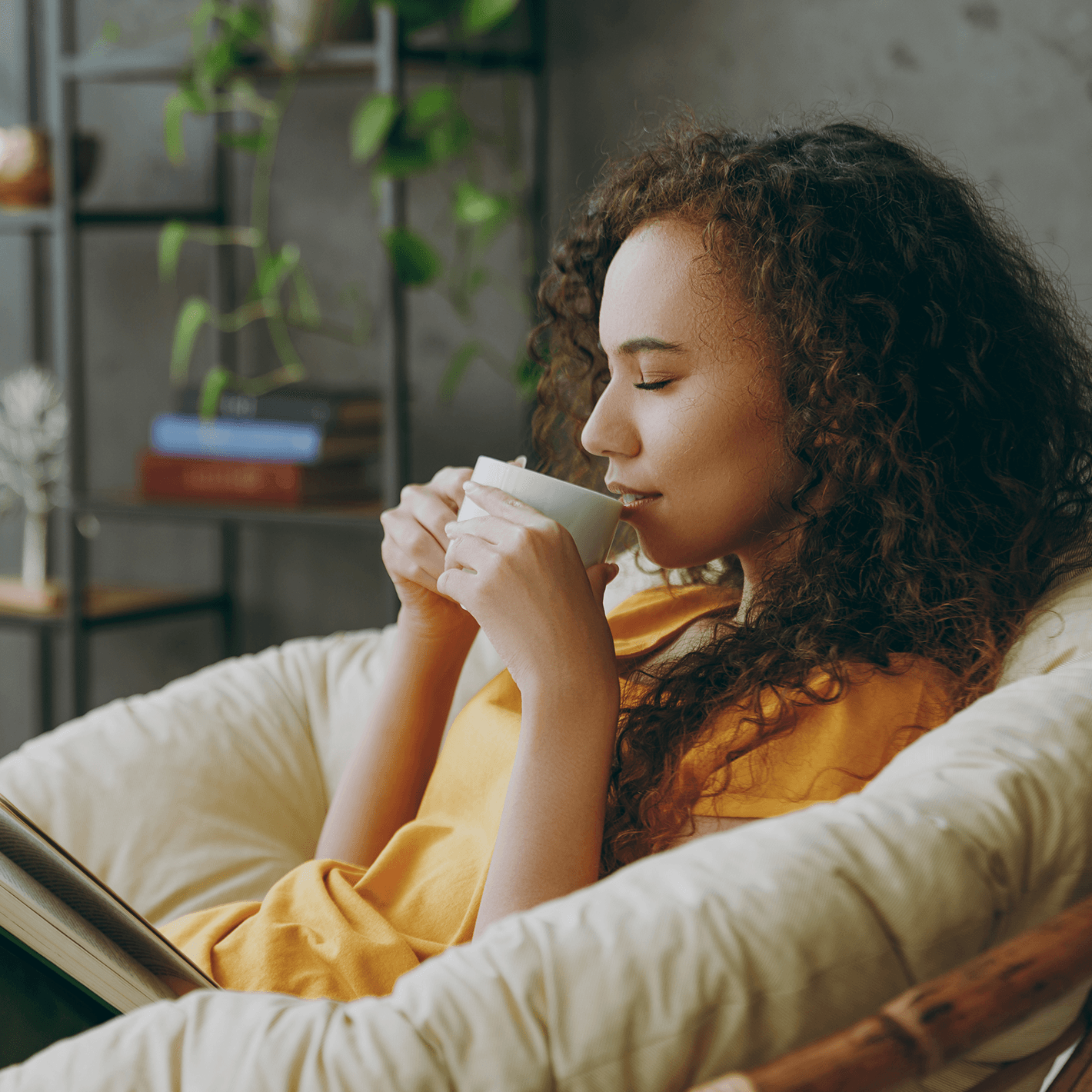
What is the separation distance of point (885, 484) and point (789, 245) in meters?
0.19

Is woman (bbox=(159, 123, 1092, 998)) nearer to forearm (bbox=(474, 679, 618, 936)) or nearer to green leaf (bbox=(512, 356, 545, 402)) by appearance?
forearm (bbox=(474, 679, 618, 936))

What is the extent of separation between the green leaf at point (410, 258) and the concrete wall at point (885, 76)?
26 centimetres

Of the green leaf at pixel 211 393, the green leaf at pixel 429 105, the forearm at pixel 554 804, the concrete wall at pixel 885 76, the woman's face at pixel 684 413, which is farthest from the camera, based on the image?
the green leaf at pixel 211 393

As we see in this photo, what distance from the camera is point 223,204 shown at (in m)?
2.43

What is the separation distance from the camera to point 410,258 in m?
1.86

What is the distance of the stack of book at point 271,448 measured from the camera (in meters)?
2.07

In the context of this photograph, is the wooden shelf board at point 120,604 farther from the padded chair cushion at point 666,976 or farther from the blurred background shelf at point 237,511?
the padded chair cushion at point 666,976

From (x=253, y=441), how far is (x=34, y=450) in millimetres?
553

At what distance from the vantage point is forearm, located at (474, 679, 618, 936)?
0.76m

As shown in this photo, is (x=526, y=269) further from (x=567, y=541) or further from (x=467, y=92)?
(x=567, y=541)

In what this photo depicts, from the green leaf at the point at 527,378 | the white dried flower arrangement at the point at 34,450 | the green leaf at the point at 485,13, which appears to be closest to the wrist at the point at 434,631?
the green leaf at the point at 527,378

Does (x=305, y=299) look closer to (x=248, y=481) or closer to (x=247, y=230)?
(x=247, y=230)

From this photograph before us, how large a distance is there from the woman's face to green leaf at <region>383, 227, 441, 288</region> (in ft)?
3.28

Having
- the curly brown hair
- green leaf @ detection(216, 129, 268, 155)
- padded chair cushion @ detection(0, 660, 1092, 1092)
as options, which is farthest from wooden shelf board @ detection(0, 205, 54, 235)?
padded chair cushion @ detection(0, 660, 1092, 1092)
